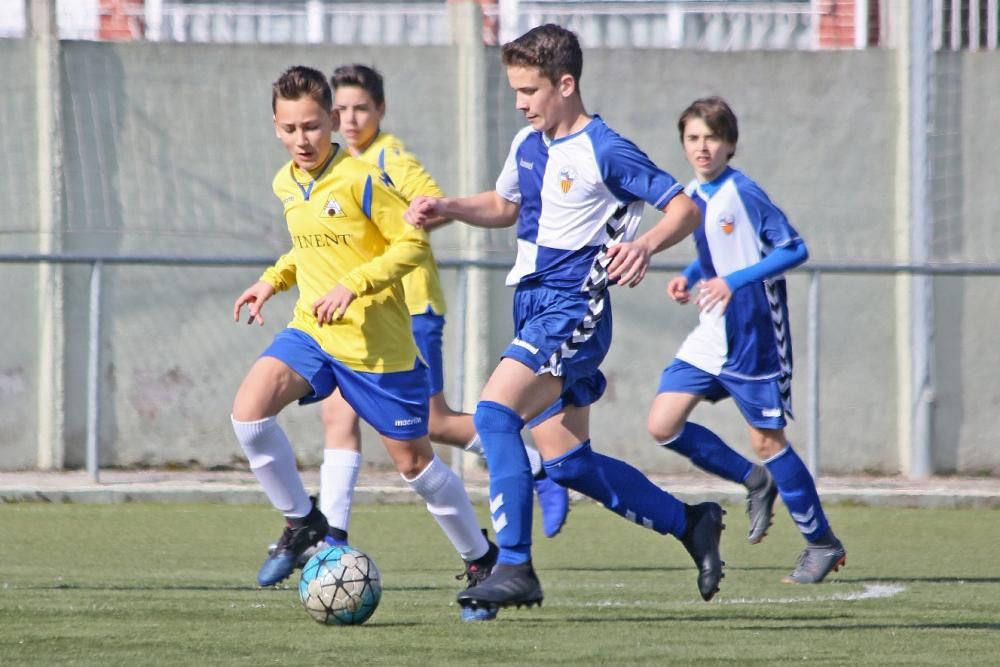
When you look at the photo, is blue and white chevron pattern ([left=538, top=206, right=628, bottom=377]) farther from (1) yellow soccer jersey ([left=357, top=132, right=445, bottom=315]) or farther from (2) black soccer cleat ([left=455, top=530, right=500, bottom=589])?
(1) yellow soccer jersey ([left=357, top=132, right=445, bottom=315])

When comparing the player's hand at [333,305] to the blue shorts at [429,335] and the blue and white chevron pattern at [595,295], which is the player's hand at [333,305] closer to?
the blue and white chevron pattern at [595,295]

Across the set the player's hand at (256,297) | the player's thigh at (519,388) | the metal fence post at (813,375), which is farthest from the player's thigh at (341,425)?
the metal fence post at (813,375)

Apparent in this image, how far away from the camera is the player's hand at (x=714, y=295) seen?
573 centimetres

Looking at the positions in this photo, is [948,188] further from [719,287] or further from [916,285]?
[719,287]

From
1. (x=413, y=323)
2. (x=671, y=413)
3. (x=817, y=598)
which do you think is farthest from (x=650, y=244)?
(x=413, y=323)

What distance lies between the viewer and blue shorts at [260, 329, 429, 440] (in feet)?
20.2

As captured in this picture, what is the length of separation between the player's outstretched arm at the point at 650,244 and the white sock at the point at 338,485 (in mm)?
1661

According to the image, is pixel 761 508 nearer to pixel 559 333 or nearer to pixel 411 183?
pixel 411 183

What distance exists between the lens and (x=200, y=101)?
11.6 meters

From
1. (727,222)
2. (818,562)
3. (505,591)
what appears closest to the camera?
(505,591)

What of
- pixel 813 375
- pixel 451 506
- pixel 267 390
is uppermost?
pixel 267 390

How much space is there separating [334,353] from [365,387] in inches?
6.5

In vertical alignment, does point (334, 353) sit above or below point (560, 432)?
above

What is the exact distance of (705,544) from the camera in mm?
5988
